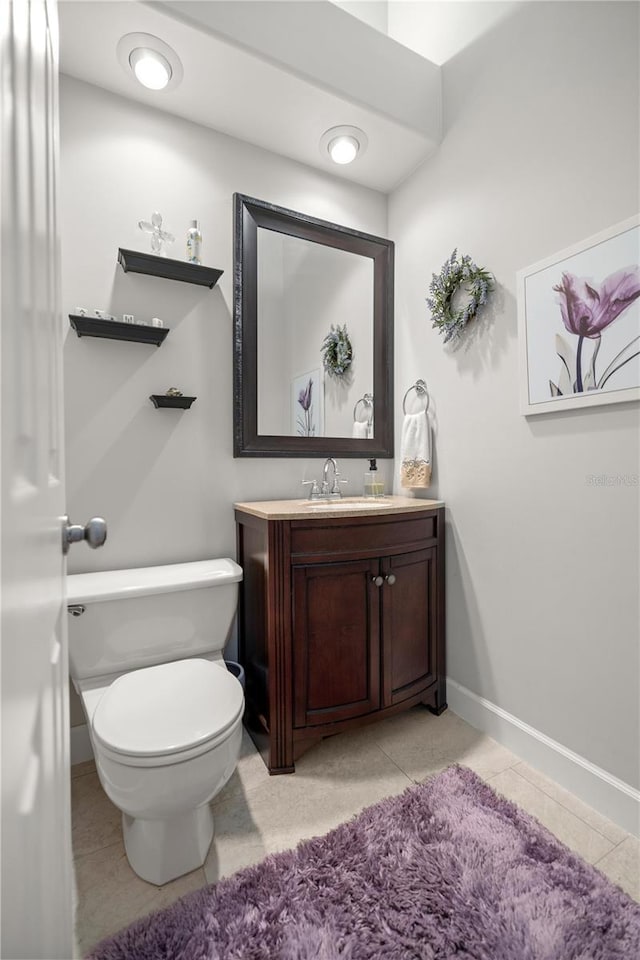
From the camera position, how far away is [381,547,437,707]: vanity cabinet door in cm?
175

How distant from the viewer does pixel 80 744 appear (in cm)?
165

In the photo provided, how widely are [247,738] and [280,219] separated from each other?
7.55ft

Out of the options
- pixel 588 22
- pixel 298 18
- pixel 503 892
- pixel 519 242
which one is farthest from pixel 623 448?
pixel 298 18

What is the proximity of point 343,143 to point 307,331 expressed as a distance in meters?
0.84

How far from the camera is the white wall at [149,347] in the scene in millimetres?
1676

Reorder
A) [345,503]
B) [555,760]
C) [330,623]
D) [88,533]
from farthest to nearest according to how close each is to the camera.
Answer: [345,503] → [330,623] → [555,760] → [88,533]

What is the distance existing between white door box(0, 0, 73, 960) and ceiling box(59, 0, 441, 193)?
116cm

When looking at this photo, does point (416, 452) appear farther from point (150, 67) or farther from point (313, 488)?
point (150, 67)

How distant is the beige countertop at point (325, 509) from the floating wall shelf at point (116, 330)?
76cm

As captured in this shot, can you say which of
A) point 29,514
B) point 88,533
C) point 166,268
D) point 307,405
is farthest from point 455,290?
point 29,514

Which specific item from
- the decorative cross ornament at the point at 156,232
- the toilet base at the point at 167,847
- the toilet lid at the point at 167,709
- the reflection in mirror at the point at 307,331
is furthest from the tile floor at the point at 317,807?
the decorative cross ornament at the point at 156,232

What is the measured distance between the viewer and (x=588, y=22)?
4.58 feet

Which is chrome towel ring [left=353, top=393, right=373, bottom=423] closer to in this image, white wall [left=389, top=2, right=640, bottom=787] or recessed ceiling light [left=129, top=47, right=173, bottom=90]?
white wall [left=389, top=2, right=640, bottom=787]

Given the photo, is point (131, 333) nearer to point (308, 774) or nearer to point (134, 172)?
point (134, 172)
